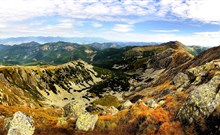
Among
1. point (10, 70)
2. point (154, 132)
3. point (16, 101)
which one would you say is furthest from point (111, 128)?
point (10, 70)

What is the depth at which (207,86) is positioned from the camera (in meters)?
44.7

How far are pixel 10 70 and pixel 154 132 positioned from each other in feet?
525

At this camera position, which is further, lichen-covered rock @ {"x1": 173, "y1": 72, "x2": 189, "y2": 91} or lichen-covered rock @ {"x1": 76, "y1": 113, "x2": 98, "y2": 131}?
lichen-covered rock @ {"x1": 173, "y1": 72, "x2": 189, "y2": 91}

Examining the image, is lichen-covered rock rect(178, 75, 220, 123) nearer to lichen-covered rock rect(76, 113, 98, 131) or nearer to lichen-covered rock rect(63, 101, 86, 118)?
lichen-covered rock rect(76, 113, 98, 131)

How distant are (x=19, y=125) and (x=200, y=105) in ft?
103

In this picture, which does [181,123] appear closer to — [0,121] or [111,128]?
[111,128]

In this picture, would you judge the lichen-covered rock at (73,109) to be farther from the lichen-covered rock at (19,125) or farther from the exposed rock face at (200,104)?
the exposed rock face at (200,104)

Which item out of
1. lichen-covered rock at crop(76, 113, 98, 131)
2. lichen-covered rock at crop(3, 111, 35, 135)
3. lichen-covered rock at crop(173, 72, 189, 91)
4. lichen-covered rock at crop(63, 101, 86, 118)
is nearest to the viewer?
lichen-covered rock at crop(3, 111, 35, 135)

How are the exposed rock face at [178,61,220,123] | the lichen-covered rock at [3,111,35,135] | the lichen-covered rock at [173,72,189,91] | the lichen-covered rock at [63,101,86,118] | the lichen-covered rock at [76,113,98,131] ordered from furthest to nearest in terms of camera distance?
the lichen-covered rock at [173,72,189,91] → the lichen-covered rock at [63,101,86,118] → the lichen-covered rock at [76,113,98,131] → the lichen-covered rock at [3,111,35,135] → the exposed rock face at [178,61,220,123]

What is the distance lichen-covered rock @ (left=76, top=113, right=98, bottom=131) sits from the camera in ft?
144

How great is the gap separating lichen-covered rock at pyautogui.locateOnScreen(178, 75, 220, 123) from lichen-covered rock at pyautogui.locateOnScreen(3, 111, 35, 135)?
27.1 m

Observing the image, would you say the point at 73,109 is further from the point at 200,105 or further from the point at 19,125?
the point at 200,105

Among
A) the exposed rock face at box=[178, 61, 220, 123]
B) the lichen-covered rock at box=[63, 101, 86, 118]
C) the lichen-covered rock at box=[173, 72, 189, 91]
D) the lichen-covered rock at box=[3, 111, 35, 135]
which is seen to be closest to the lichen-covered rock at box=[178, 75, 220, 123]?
the exposed rock face at box=[178, 61, 220, 123]

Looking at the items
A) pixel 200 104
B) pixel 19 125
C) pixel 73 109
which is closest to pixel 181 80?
pixel 200 104
